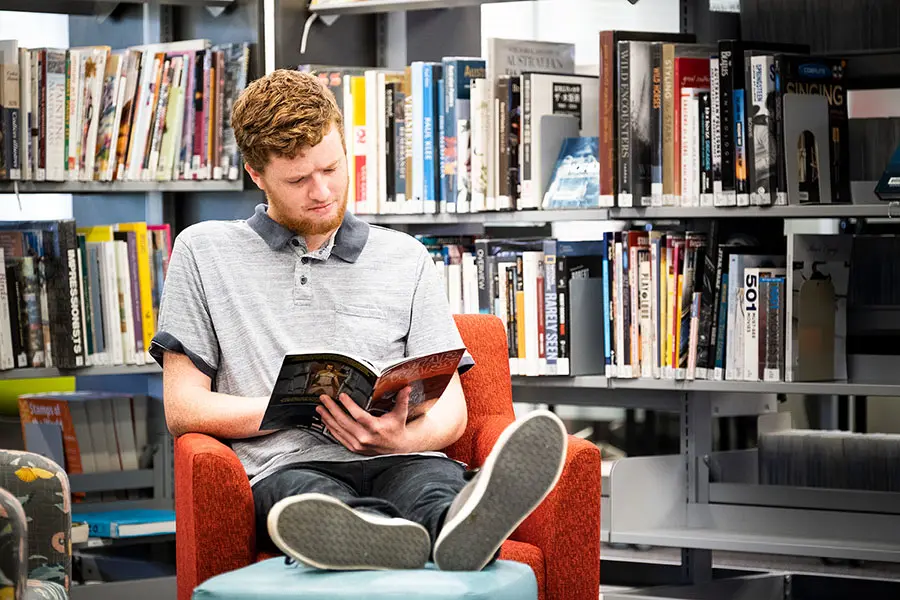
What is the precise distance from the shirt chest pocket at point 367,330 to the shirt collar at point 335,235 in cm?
9

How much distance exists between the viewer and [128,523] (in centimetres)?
339

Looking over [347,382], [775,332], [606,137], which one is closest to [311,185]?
[347,382]

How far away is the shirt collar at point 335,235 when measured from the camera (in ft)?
7.43

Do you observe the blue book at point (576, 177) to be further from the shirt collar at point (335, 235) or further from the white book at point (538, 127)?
the shirt collar at point (335, 235)

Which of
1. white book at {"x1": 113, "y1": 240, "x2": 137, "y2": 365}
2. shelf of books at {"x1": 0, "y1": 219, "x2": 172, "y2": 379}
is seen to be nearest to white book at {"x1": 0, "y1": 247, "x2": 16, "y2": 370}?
shelf of books at {"x1": 0, "y1": 219, "x2": 172, "y2": 379}

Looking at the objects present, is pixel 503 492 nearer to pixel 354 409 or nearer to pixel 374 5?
pixel 354 409

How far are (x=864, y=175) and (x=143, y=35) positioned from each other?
2024 mm

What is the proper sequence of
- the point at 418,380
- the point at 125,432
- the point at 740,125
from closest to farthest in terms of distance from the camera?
1. the point at 418,380
2. the point at 740,125
3. the point at 125,432

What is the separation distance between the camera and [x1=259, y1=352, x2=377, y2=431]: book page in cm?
193

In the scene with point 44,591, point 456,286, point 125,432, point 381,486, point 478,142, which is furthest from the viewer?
point 125,432

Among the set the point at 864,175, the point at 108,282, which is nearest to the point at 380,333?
the point at 108,282

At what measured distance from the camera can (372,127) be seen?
3326 mm

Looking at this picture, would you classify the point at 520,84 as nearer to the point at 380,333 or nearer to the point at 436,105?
the point at 436,105

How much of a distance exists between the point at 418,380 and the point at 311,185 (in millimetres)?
396
